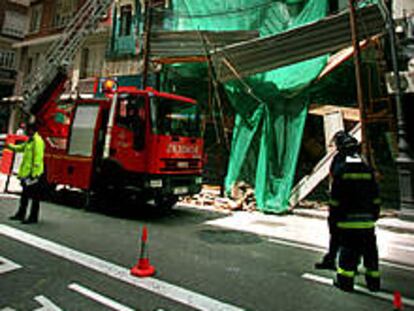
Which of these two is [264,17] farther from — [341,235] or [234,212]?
[341,235]

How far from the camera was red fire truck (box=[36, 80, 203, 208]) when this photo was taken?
6.66 meters

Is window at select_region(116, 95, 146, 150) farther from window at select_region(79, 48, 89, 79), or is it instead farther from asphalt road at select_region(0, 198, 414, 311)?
window at select_region(79, 48, 89, 79)

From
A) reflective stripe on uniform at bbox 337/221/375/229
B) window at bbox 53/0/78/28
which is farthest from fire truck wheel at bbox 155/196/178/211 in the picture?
window at bbox 53/0/78/28

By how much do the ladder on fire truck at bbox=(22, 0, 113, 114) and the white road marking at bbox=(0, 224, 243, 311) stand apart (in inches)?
234

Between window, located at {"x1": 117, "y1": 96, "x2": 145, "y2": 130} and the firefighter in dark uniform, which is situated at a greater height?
window, located at {"x1": 117, "y1": 96, "x2": 145, "y2": 130}

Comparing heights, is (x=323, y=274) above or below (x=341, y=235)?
below

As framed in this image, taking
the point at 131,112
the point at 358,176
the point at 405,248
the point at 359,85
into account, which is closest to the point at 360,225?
the point at 358,176

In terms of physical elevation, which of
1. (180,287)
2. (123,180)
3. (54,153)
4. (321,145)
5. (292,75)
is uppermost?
(292,75)

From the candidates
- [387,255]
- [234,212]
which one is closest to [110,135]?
[234,212]

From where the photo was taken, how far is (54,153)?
8430 mm

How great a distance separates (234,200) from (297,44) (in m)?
5.25

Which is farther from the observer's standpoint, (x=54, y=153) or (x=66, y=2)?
(x=66, y=2)

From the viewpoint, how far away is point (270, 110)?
30.2 feet

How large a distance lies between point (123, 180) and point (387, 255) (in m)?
5.78
